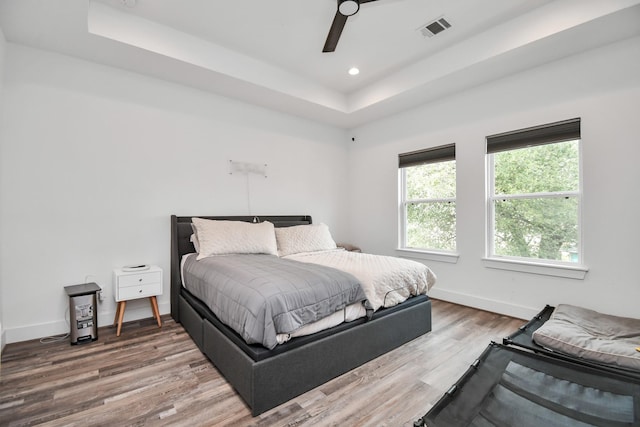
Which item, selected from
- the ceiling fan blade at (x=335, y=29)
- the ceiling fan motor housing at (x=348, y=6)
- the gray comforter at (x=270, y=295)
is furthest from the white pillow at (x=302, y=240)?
the ceiling fan motor housing at (x=348, y=6)

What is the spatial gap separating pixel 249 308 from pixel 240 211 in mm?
2341

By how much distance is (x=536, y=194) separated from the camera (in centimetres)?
316

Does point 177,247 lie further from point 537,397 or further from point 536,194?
point 536,194

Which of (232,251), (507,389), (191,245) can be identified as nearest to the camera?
(507,389)

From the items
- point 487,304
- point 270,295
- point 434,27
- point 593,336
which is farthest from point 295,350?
point 434,27

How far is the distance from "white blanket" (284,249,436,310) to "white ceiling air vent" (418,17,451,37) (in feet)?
7.52

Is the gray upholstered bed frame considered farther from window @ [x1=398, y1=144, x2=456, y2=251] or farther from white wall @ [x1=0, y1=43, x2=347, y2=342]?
window @ [x1=398, y1=144, x2=456, y2=251]

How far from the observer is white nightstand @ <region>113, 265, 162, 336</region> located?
108 inches

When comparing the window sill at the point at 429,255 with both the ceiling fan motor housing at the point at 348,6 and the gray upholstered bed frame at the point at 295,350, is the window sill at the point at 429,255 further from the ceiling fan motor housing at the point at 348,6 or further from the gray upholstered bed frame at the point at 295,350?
the ceiling fan motor housing at the point at 348,6

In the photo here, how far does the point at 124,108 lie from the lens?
3.12 meters

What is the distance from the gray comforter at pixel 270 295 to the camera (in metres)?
1.71

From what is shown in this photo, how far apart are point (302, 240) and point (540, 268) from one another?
102 inches

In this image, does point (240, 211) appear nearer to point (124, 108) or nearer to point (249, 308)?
point (124, 108)

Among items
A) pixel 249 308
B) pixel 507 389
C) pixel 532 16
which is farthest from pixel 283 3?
pixel 507 389
